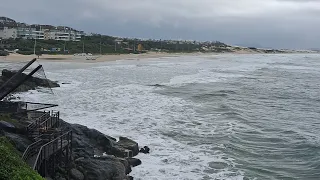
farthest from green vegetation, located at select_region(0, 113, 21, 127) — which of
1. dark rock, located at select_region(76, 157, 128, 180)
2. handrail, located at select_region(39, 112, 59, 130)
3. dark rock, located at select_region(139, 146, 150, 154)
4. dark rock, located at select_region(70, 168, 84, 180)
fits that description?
dark rock, located at select_region(139, 146, 150, 154)

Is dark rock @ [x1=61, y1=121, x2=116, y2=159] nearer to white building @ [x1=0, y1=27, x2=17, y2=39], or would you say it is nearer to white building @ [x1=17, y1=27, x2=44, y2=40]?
white building @ [x1=0, y1=27, x2=17, y2=39]

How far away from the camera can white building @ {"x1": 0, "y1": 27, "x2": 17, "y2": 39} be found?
119688 millimetres

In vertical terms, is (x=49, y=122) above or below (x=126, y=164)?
above

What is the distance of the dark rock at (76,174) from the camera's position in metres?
13.1

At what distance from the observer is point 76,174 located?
43.2 ft

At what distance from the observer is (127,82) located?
4719cm

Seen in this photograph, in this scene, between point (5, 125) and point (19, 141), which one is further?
point (5, 125)

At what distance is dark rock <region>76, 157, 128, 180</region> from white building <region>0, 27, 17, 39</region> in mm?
113875

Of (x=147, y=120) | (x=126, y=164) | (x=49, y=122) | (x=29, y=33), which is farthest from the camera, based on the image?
(x=29, y=33)

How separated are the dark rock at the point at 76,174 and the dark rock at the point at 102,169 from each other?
26 centimetres

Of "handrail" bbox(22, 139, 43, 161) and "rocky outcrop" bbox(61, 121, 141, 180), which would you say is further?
"rocky outcrop" bbox(61, 121, 141, 180)

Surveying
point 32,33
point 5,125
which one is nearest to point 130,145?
point 5,125

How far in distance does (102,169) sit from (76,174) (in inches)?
41.3

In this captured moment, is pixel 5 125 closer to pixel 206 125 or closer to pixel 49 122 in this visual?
pixel 49 122
